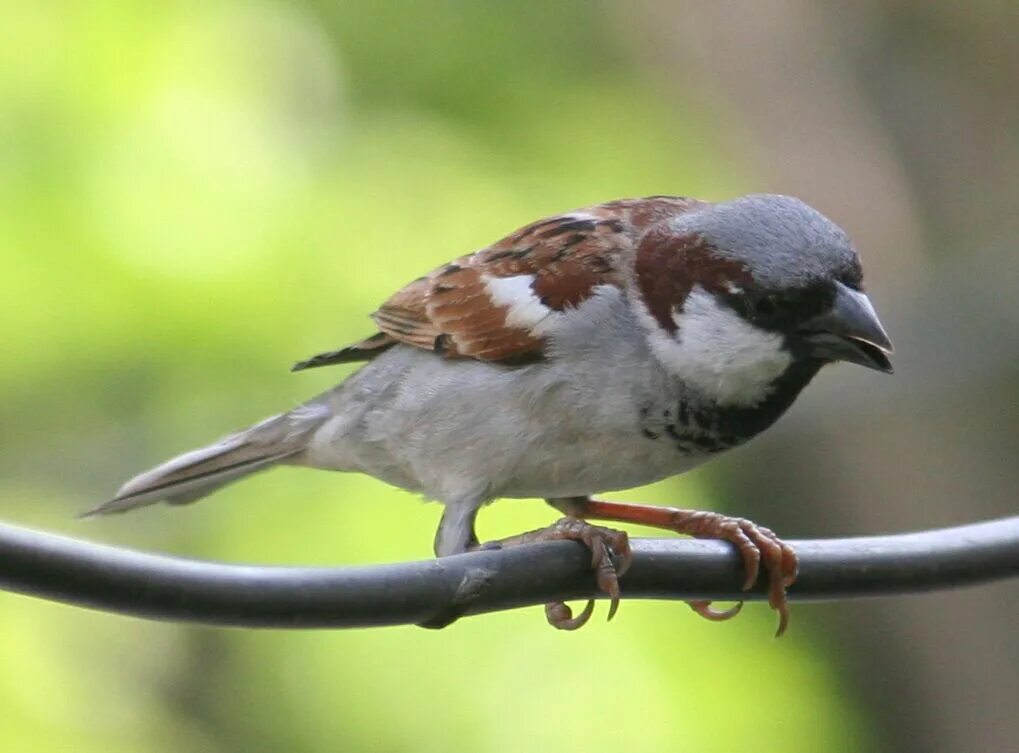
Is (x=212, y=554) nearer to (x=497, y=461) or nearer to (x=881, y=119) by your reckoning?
(x=497, y=461)

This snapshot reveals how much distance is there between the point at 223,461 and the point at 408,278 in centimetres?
179

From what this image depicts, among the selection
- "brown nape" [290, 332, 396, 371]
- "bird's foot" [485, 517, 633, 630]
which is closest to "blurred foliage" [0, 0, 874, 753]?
"brown nape" [290, 332, 396, 371]

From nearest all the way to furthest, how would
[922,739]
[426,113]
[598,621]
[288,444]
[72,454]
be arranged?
[288,444], [72,454], [598,621], [922,739], [426,113]

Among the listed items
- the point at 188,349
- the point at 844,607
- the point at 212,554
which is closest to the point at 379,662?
the point at 212,554

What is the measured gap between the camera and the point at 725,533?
7.07ft

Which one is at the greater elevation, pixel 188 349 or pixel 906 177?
pixel 906 177

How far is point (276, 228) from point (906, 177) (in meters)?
1.95

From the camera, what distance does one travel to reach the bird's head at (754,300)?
1856mm

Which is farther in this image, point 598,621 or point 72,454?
point 598,621

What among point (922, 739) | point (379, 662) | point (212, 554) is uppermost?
point (212, 554)

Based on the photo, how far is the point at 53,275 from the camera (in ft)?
11.7

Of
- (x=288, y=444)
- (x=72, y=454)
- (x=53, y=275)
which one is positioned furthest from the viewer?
(x=53, y=275)

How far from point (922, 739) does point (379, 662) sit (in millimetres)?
1661

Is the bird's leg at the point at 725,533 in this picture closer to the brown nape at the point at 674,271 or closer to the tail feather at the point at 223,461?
the brown nape at the point at 674,271
